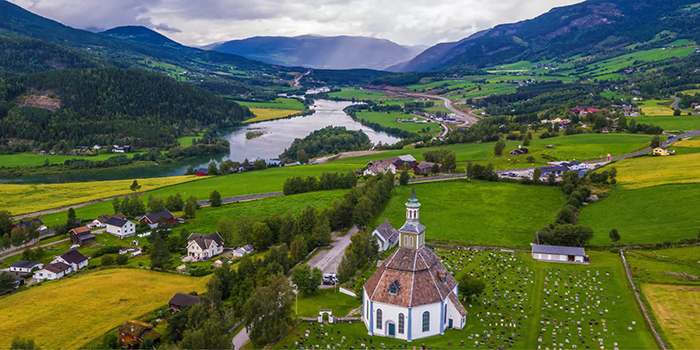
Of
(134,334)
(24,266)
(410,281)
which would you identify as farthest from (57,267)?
(410,281)

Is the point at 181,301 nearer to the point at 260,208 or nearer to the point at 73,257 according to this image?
the point at 73,257

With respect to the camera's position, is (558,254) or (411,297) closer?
(411,297)

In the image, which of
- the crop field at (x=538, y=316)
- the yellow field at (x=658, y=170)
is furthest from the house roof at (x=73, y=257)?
the yellow field at (x=658, y=170)

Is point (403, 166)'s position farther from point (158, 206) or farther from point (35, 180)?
point (35, 180)

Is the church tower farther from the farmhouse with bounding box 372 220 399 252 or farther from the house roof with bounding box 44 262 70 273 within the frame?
the house roof with bounding box 44 262 70 273

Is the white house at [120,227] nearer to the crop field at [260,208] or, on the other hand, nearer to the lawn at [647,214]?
the crop field at [260,208]

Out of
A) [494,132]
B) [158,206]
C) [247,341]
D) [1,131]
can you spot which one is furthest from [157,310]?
[1,131]

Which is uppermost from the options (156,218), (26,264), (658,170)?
(658,170)

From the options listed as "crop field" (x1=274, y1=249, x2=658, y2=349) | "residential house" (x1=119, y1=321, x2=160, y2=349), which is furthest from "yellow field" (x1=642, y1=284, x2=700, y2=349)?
"residential house" (x1=119, y1=321, x2=160, y2=349)
